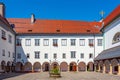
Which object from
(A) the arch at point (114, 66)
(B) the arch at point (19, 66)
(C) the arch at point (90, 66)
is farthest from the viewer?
(C) the arch at point (90, 66)

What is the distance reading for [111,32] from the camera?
43156mm

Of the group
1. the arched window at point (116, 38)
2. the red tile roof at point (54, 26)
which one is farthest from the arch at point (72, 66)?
the arched window at point (116, 38)

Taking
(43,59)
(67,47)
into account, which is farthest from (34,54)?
(67,47)

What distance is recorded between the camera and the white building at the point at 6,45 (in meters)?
39.1

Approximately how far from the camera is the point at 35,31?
5116 centimetres

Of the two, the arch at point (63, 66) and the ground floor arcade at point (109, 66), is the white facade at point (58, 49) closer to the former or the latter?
the arch at point (63, 66)

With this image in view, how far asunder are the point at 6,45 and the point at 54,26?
1460 centimetres

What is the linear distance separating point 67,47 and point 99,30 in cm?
762

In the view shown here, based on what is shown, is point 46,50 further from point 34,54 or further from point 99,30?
point 99,30

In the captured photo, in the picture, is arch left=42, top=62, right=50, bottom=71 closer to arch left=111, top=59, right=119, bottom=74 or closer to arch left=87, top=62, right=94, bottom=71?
arch left=87, top=62, right=94, bottom=71

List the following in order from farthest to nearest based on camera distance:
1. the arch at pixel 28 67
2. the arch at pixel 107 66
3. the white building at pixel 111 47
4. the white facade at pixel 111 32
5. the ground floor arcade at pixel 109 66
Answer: the arch at pixel 28 67 → the arch at pixel 107 66 → the white facade at pixel 111 32 → the white building at pixel 111 47 → the ground floor arcade at pixel 109 66

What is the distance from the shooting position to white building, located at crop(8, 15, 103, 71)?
5106 cm

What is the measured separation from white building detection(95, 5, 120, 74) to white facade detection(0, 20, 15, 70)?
53.7 ft

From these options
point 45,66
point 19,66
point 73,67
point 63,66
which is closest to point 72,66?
point 73,67
